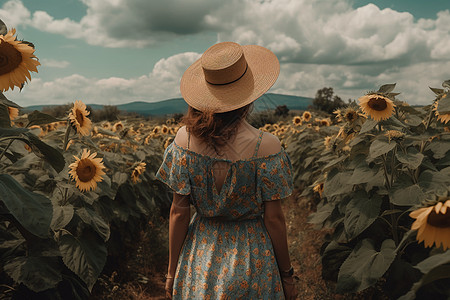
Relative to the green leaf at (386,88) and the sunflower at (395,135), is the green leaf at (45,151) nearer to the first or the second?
the sunflower at (395,135)

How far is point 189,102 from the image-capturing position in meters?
2.11

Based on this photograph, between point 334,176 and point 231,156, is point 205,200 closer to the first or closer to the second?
point 231,156

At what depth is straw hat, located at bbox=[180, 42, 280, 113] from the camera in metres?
2.00

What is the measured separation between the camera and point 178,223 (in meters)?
2.16

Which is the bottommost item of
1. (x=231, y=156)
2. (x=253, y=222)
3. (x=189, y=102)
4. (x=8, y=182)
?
(x=253, y=222)

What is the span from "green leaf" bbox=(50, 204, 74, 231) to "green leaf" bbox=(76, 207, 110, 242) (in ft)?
0.35

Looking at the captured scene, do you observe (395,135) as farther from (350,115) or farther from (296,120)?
(296,120)

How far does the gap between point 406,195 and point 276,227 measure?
3.14ft

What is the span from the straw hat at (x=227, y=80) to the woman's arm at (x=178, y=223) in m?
0.52

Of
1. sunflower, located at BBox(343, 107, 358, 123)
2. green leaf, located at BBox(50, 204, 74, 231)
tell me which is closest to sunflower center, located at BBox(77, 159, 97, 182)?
→ green leaf, located at BBox(50, 204, 74, 231)

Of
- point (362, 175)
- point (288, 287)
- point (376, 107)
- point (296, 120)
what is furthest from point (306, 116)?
point (288, 287)

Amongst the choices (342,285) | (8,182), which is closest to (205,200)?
(8,182)

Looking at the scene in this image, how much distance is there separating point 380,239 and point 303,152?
459cm

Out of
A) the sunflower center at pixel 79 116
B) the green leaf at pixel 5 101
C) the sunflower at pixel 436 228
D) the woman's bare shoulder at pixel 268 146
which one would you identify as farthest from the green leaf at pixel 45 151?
the sunflower at pixel 436 228
